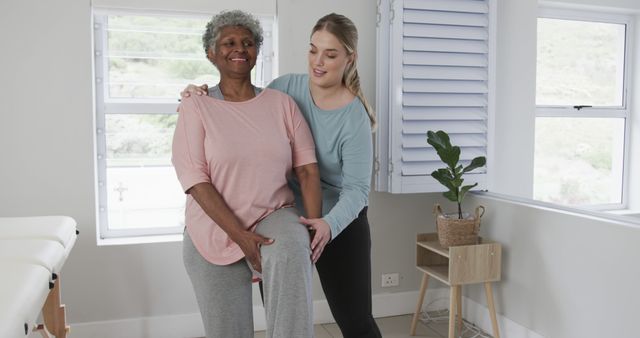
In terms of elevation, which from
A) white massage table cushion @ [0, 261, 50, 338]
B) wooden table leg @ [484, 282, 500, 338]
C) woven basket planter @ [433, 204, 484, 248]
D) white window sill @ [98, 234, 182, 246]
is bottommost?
wooden table leg @ [484, 282, 500, 338]

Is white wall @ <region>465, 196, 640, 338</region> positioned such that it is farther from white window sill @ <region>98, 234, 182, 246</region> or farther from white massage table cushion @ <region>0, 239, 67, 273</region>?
white massage table cushion @ <region>0, 239, 67, 273</region>

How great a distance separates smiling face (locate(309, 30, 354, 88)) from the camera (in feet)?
5.68

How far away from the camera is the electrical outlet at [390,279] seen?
10.6 ft

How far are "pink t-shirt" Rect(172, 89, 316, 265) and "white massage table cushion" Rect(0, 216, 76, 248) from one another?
0.53 metres


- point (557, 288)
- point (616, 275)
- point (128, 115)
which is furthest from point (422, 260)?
point (128, 115)

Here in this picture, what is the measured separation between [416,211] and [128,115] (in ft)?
5.47

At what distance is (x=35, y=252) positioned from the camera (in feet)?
5.17

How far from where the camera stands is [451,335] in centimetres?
262

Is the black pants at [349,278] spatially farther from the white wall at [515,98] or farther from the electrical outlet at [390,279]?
the white wall at [515,98]

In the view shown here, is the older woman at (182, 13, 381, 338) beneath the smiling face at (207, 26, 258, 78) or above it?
beneath

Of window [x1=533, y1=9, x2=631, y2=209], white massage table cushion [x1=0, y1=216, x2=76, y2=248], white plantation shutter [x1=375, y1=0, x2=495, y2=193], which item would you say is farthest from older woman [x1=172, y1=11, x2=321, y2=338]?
window [x1=533, y1=9, x2=631, y2=209]

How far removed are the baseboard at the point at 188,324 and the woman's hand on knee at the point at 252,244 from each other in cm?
158

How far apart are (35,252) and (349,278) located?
3.07ft

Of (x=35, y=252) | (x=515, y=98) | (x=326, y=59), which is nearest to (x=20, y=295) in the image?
(x=35, y=252)
